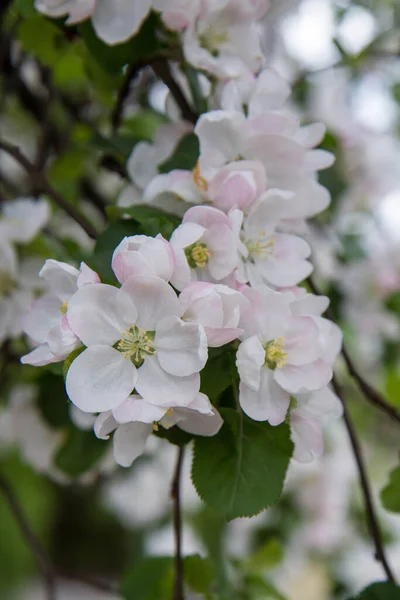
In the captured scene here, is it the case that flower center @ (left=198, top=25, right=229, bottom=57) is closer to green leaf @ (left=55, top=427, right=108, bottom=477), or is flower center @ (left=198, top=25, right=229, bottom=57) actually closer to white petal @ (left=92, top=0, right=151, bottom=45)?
white petal @ (left=92, top=0, right=151, bottom=45)

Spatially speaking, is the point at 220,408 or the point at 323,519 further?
the point at 323,519

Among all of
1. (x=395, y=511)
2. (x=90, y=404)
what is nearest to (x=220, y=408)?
(x=90, y=404)

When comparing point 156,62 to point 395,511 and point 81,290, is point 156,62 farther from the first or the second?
point 395,511

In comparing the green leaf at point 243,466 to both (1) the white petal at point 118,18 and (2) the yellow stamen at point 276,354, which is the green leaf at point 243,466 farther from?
(1) the white petal at point 118,18

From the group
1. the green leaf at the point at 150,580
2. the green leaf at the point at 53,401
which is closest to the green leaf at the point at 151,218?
the green leaf at the point at 53,401

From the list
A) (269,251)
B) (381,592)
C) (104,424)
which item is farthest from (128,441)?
(381,592)

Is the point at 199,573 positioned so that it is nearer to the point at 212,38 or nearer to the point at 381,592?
the point at 381,592

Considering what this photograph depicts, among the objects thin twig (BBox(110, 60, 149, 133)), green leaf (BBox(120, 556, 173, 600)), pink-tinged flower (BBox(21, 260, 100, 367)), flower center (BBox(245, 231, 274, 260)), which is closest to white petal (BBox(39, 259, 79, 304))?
pink-tinged flower (BBox(21, 260, 100, 367))
